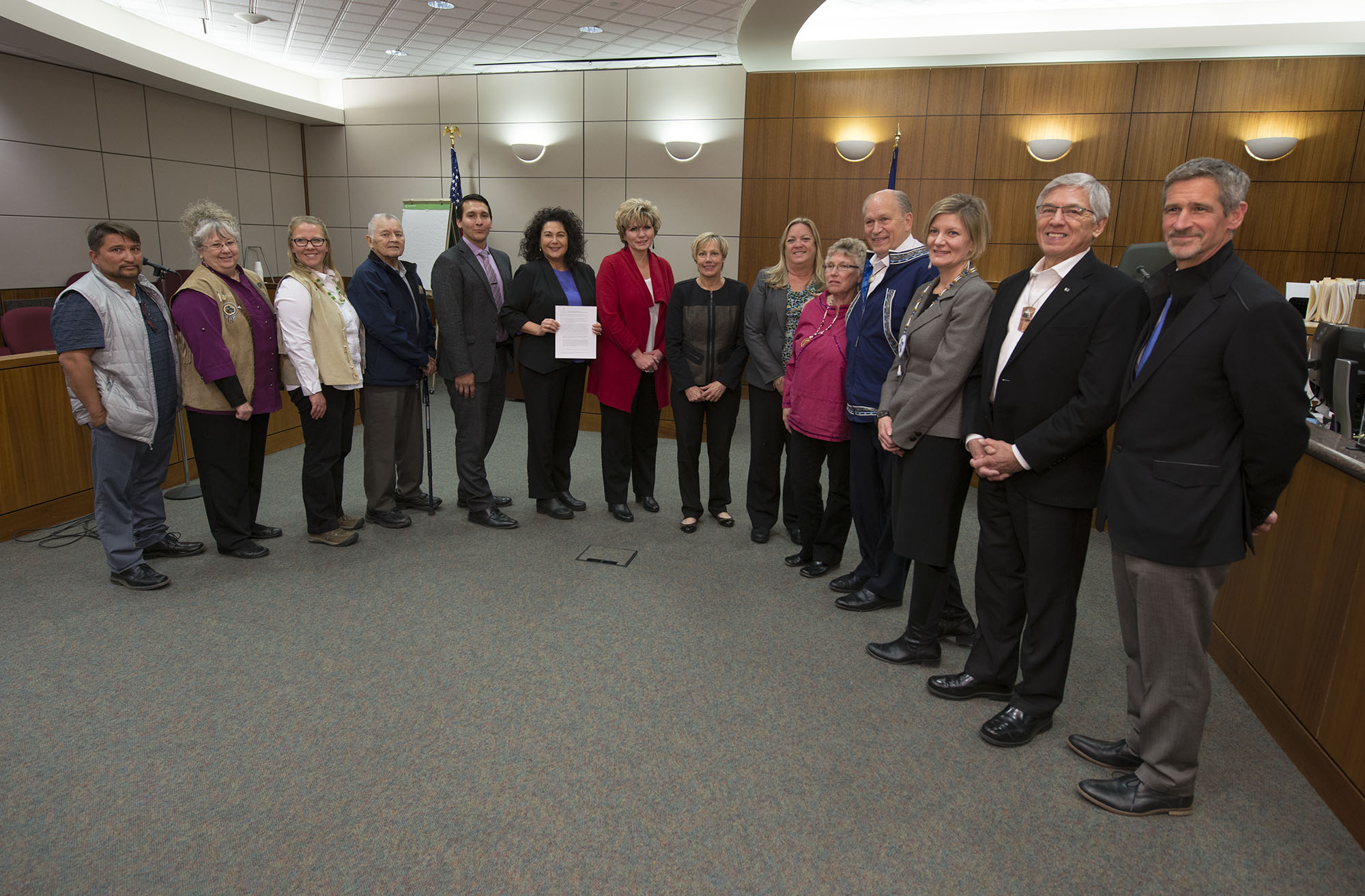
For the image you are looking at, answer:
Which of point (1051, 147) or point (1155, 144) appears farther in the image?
point (1051, 147)

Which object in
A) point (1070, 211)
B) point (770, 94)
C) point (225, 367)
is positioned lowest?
point (225, 367)

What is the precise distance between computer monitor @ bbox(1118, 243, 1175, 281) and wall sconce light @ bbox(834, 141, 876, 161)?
8.32 ft

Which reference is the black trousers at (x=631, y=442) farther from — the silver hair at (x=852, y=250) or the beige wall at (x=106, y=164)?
the beige wall at (x=106, y=164)

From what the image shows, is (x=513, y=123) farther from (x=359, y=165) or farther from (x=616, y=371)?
(x=616, y=371)

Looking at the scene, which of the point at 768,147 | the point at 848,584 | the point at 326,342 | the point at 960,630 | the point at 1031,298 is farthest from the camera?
the point at 768,147

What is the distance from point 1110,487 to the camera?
1905mm

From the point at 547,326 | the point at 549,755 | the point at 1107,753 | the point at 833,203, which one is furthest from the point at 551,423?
the point at 833,203

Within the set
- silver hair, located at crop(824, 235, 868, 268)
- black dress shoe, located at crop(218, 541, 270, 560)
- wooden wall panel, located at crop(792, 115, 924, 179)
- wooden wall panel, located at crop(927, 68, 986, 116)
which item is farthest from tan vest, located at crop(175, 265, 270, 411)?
wooden wall panel, located at crop(927, 68, 986, 116)

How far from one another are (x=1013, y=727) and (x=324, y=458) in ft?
10.7

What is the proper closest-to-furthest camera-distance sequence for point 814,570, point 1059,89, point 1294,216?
point 814,570 → point 1294,216 → point 1059,89

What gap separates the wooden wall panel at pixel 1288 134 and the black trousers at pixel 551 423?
5.95 meters

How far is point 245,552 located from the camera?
3525mm

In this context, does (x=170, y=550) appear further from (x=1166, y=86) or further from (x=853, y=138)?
(x=1166, y=86)

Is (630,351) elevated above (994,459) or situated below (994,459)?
above
